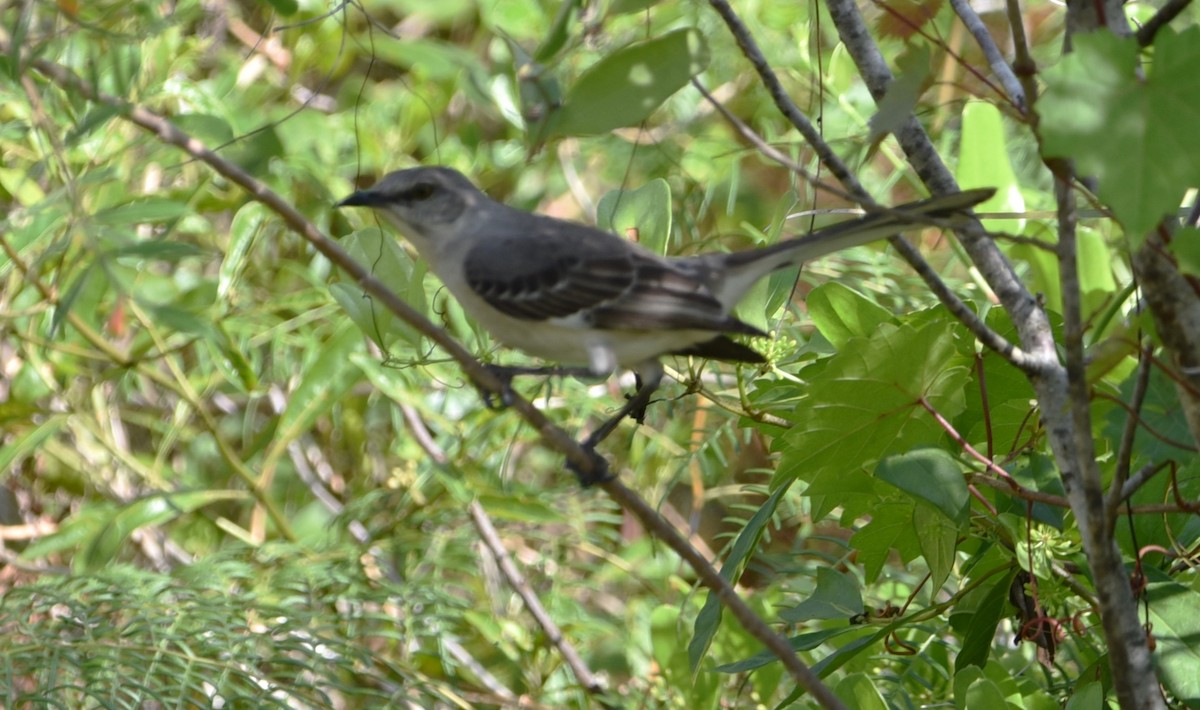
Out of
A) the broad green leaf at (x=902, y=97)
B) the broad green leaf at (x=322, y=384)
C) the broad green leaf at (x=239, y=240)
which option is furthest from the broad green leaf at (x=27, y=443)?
the broad green leaf at (x=902, y=97)

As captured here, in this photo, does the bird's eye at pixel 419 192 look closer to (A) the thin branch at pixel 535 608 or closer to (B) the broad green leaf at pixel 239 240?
(B) the broad green leaf at pixel 239 240

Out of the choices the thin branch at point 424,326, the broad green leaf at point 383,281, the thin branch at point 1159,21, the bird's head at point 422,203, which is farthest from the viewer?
the bird's head at point 422,203

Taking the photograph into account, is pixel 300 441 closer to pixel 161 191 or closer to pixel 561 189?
pixel 161 191

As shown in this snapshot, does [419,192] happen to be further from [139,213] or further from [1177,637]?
[1177,637]

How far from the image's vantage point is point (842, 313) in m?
1.76

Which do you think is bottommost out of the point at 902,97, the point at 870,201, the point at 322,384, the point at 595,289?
the point at 322,384

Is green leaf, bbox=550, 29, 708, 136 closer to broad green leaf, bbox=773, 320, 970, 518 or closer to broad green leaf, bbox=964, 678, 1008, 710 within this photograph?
broad green leaf, bbox=773, 320, 970, 518

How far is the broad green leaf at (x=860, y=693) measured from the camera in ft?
5.20

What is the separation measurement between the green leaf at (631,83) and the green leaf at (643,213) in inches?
17.5

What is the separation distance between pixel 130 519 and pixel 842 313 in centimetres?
187

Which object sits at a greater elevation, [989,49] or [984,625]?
[989,49]

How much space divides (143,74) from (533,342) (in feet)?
5.48

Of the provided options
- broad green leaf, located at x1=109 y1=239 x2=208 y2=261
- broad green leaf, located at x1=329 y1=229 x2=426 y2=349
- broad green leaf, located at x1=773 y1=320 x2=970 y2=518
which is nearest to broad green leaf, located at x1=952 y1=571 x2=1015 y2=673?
broad green leaf, located at x1=773 y1=320 x2=970 y2=518

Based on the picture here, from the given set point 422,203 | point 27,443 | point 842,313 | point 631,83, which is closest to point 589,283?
point 422,203
